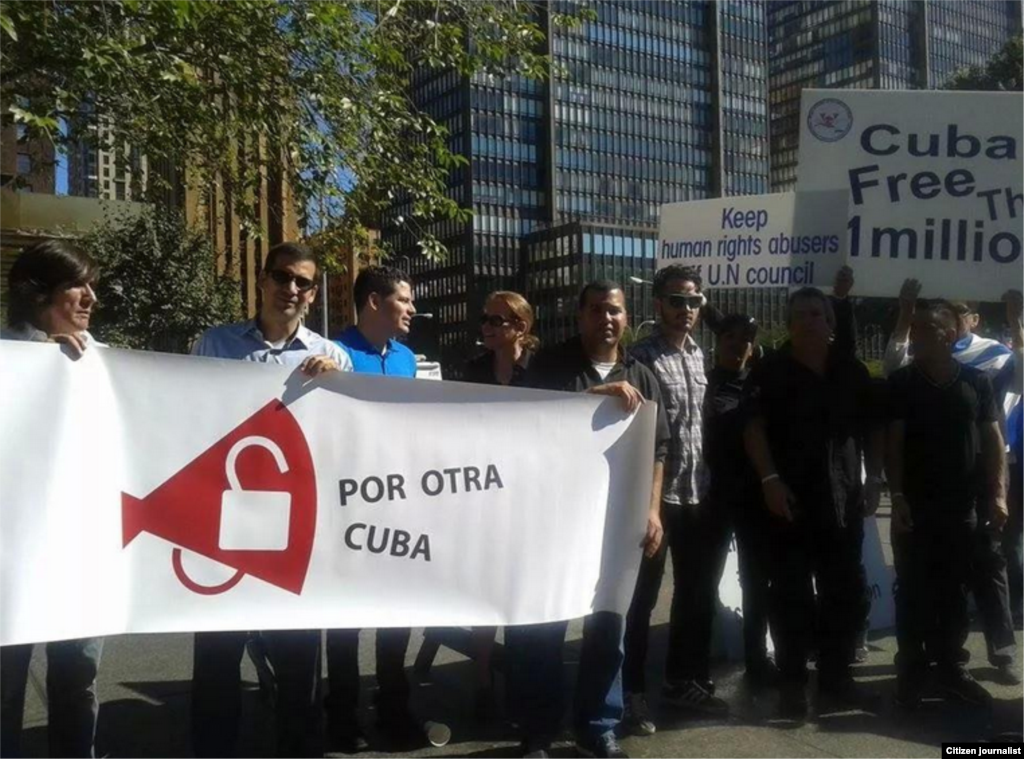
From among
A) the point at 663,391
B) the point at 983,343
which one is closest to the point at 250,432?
the point at 663,391

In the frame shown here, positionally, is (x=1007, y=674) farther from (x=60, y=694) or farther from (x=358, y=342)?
(x=60, y=694)

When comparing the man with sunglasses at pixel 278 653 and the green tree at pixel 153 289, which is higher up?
the green tree at pixel 153 289

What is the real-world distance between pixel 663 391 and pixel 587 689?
3.98 feet

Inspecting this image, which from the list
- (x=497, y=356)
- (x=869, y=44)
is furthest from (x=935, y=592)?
(x=869, y=44)

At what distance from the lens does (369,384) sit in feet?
11.3

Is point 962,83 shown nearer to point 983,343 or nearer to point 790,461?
point 983,343

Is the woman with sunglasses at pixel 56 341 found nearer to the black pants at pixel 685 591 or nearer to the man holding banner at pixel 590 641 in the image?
the man holding banner at pixel 590 641

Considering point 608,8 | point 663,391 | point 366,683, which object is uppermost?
point 608,8

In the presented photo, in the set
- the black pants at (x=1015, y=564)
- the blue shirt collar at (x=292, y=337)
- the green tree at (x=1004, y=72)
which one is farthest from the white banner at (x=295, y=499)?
the green tree at (x=1004, y=72)

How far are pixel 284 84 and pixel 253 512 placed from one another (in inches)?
220

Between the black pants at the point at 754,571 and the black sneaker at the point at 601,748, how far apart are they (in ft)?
3.45

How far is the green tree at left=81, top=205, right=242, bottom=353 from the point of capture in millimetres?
25969

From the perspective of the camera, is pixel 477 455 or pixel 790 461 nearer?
pixel 477 455

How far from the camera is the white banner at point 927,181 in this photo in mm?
4695
